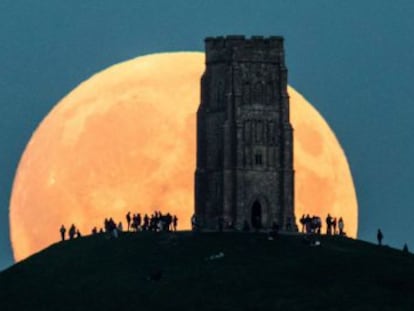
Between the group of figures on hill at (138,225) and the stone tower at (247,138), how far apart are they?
673 centimetres

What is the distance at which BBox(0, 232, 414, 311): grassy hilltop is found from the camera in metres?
159

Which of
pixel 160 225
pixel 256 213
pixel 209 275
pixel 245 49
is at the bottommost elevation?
pixel 209 275

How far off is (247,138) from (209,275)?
107ft

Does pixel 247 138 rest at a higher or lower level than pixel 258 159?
higher

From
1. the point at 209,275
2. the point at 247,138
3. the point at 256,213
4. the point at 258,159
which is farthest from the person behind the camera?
the point at 258,159

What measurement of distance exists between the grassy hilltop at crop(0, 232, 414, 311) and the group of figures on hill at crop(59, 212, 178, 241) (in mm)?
1862

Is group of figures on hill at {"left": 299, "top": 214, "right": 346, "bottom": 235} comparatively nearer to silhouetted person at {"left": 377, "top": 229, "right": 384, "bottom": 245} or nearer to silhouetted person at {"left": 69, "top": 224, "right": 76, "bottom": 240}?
silhouetted person at {"left": 377, "top": 229, "right": 384, "bottom": 245}

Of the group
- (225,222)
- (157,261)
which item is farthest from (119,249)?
(225,222)

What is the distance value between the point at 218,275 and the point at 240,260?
4.86 meters

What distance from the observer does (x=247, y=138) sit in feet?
643

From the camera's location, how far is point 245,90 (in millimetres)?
196125

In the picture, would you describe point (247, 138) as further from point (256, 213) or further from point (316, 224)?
point (316, 224)

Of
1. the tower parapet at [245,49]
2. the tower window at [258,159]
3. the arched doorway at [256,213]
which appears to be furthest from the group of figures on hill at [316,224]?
the tower parapet at [245,49]

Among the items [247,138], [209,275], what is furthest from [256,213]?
[209,275]
